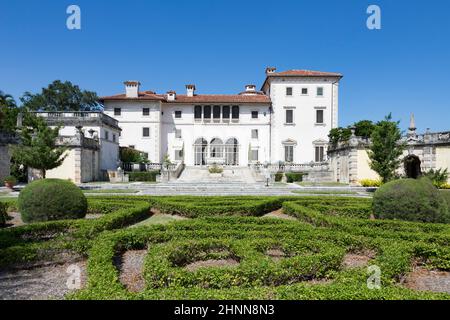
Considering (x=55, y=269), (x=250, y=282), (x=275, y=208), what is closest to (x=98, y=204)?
(x=55, y=269)

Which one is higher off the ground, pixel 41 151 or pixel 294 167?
pixel 41 151

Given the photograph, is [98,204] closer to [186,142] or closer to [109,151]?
[109,151]

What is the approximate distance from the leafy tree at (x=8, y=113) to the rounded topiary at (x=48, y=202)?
19401 millimetres

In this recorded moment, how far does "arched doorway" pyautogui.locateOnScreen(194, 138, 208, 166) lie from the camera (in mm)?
43844

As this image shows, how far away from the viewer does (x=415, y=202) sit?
9680mm

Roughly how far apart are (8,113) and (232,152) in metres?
26.7

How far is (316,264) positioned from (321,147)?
39.2 m

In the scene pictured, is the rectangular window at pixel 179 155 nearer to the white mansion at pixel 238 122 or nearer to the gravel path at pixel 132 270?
the white mansion at pixel 238 122

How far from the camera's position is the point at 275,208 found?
14.1 m

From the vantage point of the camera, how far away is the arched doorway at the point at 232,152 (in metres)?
43.7

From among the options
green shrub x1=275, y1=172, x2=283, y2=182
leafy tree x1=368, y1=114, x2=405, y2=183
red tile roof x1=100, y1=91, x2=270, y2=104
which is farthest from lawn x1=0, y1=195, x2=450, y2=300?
red tile roof x1=100, y1=91, x2=270, y2=104

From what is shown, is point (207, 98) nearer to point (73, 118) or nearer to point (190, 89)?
point (190, 89)

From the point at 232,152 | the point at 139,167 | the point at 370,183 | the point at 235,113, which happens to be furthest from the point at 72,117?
the point at 370,183

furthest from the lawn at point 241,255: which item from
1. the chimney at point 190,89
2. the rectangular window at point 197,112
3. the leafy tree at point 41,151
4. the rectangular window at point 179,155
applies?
the chimney at point 190,89
